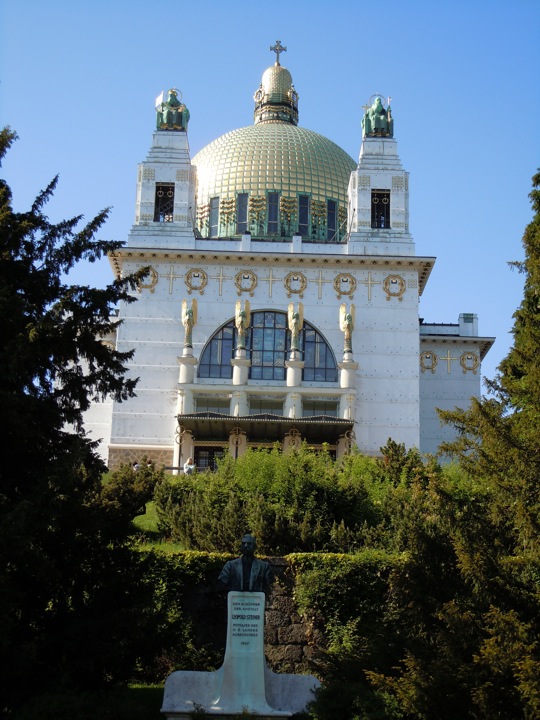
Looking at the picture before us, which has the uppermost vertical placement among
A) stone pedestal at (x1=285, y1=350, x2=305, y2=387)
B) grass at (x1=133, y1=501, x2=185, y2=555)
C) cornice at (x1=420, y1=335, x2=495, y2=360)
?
cornice at (x1=420, y1=335, x2=495, y2=360)

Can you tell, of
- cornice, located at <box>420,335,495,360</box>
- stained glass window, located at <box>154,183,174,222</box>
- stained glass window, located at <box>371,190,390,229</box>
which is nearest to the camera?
stained glass window, located at <box>371,190,390,229</box>

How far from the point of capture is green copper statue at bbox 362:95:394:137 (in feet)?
170

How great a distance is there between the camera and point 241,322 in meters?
46.9

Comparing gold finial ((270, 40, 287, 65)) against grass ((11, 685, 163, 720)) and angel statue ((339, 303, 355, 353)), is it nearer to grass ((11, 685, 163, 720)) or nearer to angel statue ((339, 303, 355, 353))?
angel statue ((339, 303, 355, 353))

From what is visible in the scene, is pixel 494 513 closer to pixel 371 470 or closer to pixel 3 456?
pixel 3 456

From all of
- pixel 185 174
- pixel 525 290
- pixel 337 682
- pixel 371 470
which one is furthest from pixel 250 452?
pixel 185 174

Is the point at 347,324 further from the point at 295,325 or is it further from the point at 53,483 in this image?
the point at 53,483

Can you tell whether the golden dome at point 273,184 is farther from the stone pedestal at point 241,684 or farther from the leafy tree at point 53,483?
the stone pedestal at point 241,684

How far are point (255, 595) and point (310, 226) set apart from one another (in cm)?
3819

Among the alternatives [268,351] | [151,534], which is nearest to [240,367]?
[268,351]

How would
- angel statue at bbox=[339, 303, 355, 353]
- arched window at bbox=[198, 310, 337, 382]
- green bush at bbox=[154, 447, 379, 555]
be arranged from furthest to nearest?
arched window at bbox=[198, 310, 337, 382]
angel statue at bbox=[339, 303, 355, 353]
green bush at bbox=[154, 447, 379, 555]

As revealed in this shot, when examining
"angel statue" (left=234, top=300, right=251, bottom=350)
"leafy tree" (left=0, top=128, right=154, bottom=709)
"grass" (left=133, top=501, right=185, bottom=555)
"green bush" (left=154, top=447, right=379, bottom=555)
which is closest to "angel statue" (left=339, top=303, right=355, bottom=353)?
"angel statue" (left=234, top=300, right=251, bottom=350)

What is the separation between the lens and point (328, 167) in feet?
188

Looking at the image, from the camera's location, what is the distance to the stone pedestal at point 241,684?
1778 centimetres
